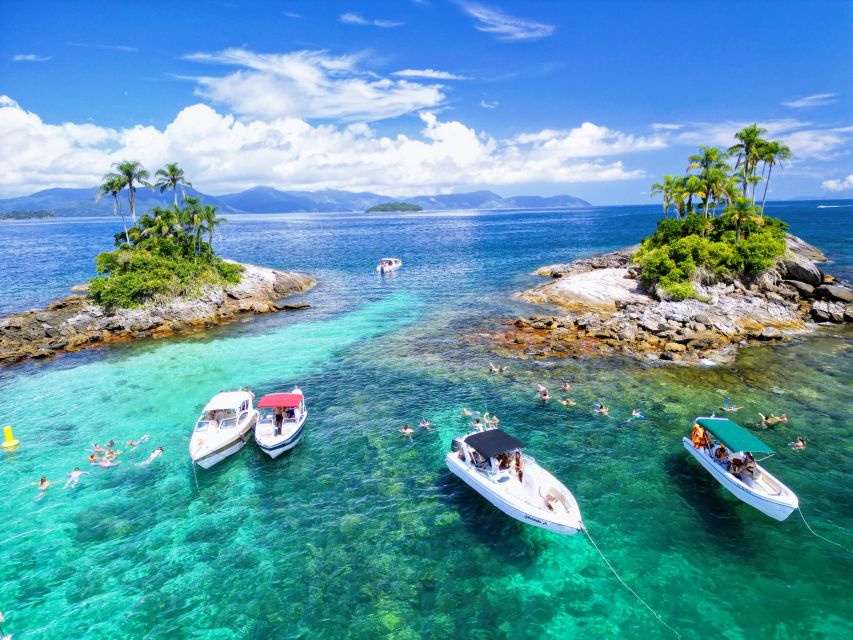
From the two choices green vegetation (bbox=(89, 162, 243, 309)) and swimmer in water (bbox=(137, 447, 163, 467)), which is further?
green vegetation (bbox=(89, 162, 243, 309))

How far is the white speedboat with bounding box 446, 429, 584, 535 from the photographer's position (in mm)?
18844

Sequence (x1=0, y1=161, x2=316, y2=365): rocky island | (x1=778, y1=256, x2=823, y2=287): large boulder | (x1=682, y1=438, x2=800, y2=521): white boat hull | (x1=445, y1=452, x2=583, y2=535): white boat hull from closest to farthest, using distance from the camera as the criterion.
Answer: (x1=445, y1=452, x2=583, y2=535): white boat hull < (x1=682, y1=438, x2=800, y2=521): white boat hull < (x1=0, y1=161, x2=316, y2=365): rocky island < (x1=778, y1=256, x2=823, y2=287): large boulder

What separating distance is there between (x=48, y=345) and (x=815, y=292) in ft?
272

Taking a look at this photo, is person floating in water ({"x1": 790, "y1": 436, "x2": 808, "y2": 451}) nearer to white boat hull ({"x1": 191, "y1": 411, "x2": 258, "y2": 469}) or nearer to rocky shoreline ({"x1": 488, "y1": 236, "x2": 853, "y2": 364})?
rocky shoreline ({"x1": 488, "y1": 236, "x2": 853, "y2": 364})

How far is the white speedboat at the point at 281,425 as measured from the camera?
25.4 m

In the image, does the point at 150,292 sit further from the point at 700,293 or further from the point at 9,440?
the point at 700,293

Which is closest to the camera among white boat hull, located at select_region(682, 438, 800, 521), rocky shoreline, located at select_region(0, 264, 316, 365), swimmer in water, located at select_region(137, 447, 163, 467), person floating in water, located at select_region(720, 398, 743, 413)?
white boat hull, located at select_region(682, 438, 800, 521)

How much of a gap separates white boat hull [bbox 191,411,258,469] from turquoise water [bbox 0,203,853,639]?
61 centimetres

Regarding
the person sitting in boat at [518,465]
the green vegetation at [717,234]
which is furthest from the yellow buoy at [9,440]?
the green vegetation at [717,234]

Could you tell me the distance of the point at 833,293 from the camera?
51.6m

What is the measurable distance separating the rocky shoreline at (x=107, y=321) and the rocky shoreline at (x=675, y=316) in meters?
33.0

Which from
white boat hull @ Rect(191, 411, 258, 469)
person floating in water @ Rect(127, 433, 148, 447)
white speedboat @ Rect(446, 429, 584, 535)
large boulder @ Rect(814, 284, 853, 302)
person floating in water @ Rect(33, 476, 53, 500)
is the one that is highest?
large boulder @ Rect(814, 284, 853, 302)

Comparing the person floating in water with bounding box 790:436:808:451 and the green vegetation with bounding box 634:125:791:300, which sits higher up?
the green vegetation with bounding box 634:125:791:300

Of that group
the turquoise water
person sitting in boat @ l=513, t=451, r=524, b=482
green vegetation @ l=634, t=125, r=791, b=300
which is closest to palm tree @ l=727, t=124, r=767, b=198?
green vegetation @ l=634, t=125, r=791, b=300
